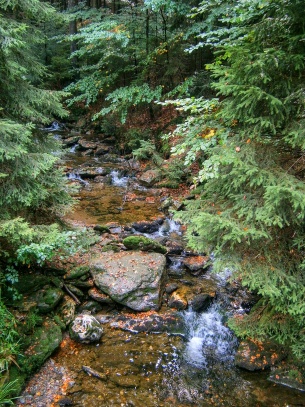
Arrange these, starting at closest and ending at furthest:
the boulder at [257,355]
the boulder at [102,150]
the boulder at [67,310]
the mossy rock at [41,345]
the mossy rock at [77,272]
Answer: the mossy rock at [41,345]
the boulder at [257,355]
the boulder at [67,310]
the mossy rock at [77,272]
the boulder at [102,150]

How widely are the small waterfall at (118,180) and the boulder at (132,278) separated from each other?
6457 mm

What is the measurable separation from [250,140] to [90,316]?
4.49m

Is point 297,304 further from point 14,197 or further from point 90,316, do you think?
point 14,197

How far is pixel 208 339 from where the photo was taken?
609cm

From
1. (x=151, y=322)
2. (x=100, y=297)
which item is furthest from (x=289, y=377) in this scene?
(x=100, y=297)

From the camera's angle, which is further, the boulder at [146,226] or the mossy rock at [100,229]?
the boulder at [146,226]

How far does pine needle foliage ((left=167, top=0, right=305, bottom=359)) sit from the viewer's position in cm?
409

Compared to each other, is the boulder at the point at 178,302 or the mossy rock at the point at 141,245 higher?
the mossy rock at the point at 141,245

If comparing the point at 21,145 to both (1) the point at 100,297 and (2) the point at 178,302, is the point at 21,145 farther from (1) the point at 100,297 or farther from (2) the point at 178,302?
(2) the point at 178,302

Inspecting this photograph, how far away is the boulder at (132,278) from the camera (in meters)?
6.59

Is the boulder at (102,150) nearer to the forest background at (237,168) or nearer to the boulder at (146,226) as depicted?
the boulder at (146,226)

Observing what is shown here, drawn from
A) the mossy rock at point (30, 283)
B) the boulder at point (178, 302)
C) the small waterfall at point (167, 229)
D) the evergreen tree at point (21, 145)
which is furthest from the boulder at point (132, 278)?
the small waterfall at point (167, 229)

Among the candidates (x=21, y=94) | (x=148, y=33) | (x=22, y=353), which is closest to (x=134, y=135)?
(x=148, y=33)

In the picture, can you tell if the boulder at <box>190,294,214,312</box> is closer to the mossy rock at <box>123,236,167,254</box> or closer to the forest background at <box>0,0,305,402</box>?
the forest background at <box>0,0,305,402</box>
